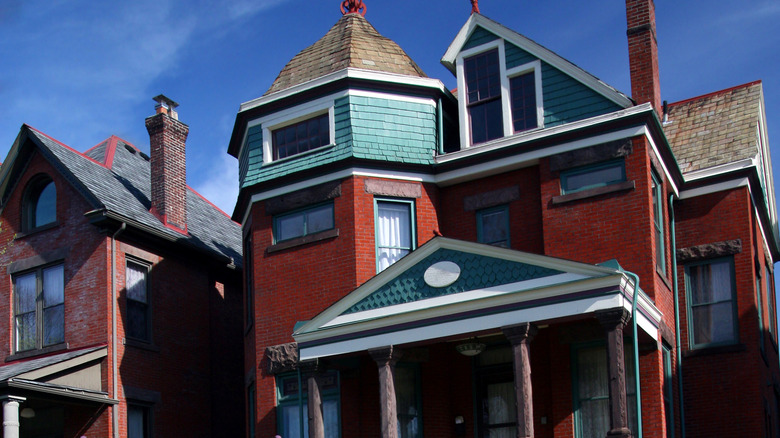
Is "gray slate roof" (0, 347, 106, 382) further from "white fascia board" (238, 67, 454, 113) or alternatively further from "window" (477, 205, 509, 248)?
"window" (477, 205, 509, 248)

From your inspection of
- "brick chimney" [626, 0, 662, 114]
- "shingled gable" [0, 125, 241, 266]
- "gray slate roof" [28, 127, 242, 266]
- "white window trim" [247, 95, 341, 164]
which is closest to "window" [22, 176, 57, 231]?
"shingled gable" [0, 125, 241, 266]

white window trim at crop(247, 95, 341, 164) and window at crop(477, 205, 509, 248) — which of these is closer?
window at crop(477, 205, 509, 248)

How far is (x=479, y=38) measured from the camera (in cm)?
2159

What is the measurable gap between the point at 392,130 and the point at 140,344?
26.0 feet

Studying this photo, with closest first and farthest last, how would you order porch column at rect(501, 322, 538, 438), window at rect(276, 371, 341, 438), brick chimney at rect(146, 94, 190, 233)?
porch column at rect(501, 322, 538, 438), window at rect(276, 371, 341, 438), brick chimney at rect(146, 94, 190, 233)

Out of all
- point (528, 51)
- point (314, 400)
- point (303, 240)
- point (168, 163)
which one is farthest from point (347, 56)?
point (314, 400)

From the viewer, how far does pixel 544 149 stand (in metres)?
19.9

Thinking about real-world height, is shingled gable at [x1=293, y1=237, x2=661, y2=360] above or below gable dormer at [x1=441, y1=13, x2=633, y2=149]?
below

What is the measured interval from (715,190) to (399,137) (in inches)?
268

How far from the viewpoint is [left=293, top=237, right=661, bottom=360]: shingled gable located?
52.5ft

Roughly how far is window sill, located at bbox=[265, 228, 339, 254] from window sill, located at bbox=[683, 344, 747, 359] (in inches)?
301

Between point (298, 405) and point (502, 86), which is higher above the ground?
point (502, 86)

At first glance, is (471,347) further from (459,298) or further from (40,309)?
(40,309)

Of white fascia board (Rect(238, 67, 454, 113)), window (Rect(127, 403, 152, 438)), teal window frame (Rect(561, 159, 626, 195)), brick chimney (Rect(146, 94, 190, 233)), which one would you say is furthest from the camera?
brick chimney (Rect(146, 94, 190, 233))
